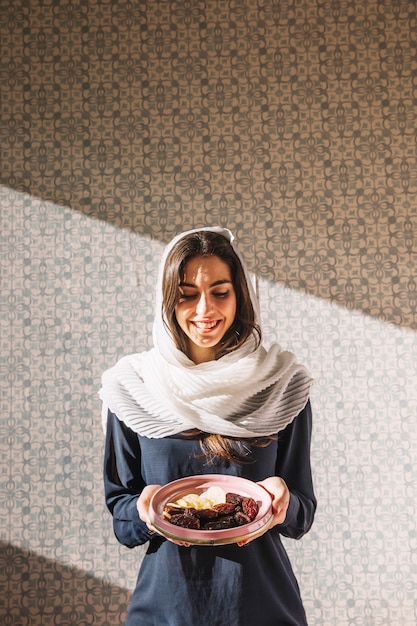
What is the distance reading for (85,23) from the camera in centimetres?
277

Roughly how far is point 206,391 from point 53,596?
5.20 ft

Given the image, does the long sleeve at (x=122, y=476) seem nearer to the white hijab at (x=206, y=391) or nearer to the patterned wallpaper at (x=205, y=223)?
the white hijab at (x=206, y=391)

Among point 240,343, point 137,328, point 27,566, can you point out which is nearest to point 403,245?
point 137,328

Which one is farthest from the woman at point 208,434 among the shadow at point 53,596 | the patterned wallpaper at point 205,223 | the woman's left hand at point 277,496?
the shadow at point 53,596

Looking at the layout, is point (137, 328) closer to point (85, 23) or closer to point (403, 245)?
point (403, 245)

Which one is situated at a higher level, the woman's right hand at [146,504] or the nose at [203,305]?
the nose at [203,305]

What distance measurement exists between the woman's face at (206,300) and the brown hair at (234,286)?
16 mm

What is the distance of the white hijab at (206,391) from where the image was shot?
142 cm

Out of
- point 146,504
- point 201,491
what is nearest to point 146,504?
point 146,504

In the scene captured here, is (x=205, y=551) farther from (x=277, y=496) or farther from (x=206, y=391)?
(x=206, y=391)

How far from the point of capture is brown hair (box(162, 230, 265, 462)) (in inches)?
55.3

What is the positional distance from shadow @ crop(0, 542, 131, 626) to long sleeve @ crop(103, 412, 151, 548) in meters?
1.30

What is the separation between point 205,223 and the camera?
2.69 meters

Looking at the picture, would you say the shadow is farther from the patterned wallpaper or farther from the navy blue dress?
the navy blue dress
